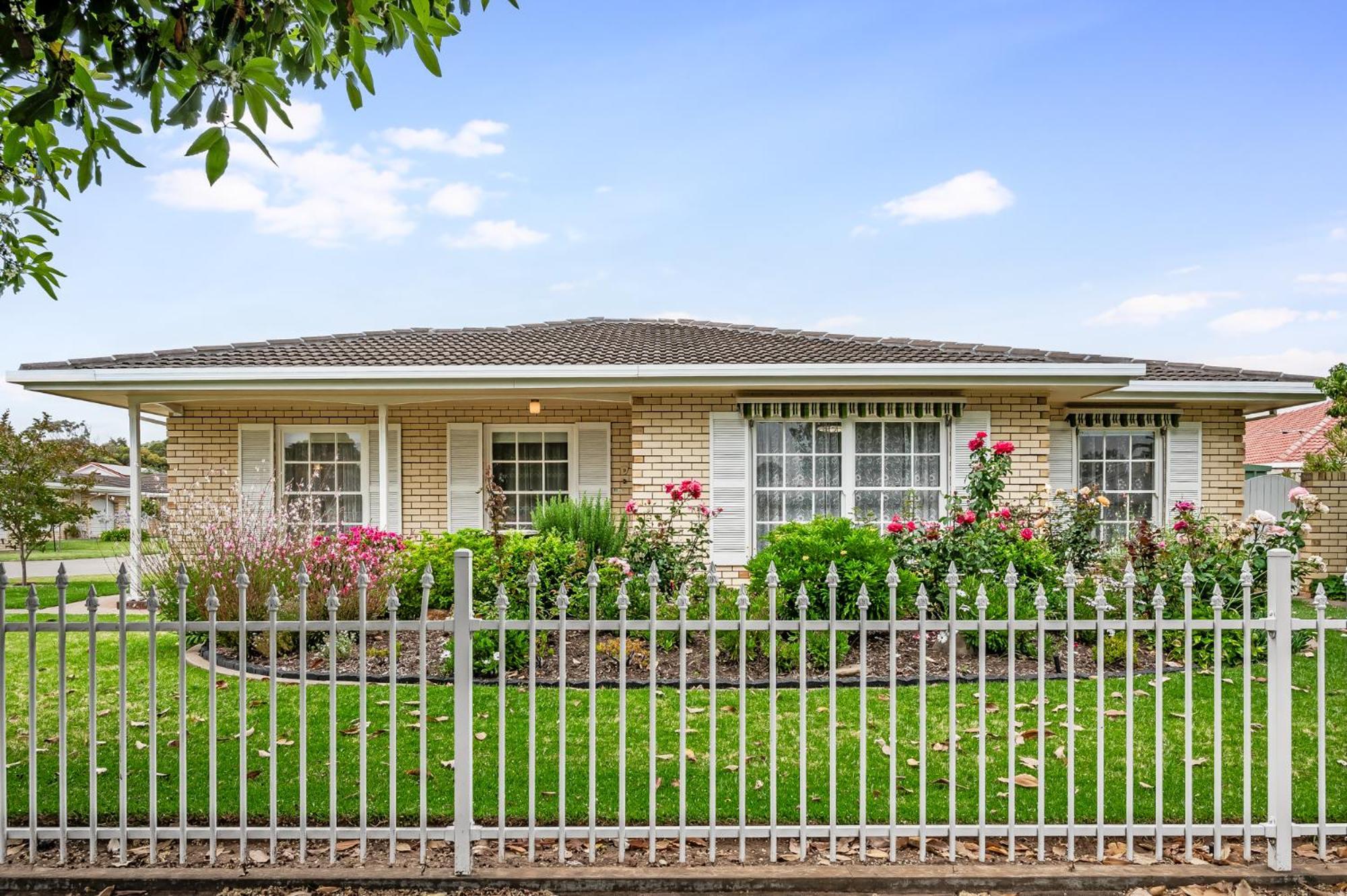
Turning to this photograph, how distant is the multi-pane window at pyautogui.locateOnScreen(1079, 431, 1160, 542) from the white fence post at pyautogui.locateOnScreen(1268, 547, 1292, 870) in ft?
25.4

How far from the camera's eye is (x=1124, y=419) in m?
10.6

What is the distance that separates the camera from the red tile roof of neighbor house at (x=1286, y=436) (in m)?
19.5

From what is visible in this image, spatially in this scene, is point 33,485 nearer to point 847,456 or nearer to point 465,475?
point 465,475

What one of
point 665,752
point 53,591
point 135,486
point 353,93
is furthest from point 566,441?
point 53,591

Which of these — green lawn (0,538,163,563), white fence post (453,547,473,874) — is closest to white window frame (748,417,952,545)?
white fence post (453,547,473,874)

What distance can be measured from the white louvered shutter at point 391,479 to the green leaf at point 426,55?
8.73 meters

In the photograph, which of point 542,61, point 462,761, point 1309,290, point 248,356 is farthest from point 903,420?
point 1309,290

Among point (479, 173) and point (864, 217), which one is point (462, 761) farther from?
point (864, 217)

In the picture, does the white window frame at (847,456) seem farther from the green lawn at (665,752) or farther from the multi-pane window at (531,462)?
the green lawn at (665,752)

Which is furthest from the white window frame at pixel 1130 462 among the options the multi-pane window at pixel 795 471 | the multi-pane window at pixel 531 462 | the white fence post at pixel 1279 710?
the white fence post at pixel 1279 710

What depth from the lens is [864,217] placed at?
51.4 ft

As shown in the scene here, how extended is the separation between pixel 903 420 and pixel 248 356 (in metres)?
8.41

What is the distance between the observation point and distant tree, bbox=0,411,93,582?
13844 mm

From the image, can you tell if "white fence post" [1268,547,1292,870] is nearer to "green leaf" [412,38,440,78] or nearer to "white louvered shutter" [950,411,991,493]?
"green leaf" [412,38,440,78]
